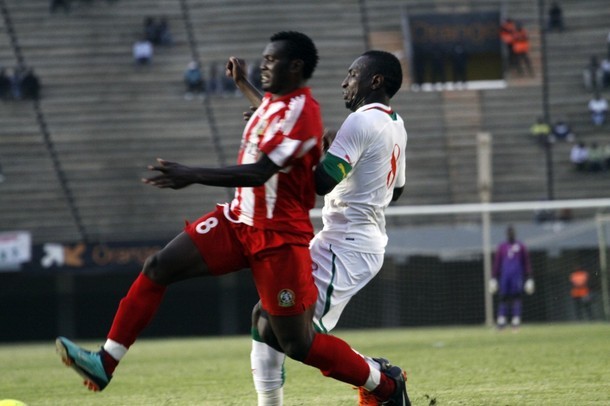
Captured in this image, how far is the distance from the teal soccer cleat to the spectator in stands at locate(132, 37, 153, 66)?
75.8ft

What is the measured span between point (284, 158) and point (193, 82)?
22371mm

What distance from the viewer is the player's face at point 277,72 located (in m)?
5.53

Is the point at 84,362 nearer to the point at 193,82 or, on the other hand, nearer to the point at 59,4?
the point at 193,82

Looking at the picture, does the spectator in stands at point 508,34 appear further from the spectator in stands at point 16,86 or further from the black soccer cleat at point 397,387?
the black soccer cleat at point 397,387

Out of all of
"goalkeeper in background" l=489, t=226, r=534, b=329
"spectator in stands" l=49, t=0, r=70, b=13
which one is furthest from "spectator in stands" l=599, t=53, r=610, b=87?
"spectator in stands" l=49, t=0, r=70, b=13

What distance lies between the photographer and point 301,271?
214 inches

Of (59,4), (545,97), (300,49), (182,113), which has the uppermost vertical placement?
(59,4)

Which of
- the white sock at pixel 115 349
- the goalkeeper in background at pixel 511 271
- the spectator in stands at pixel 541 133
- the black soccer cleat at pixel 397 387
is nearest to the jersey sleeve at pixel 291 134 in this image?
the white sock at pixel 115 349

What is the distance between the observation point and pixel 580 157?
83.8 feet

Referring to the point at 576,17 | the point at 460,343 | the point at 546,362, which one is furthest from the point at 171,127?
the point at 546,362

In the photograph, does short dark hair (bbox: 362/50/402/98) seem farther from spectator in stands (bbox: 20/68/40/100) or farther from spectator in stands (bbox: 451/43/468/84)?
spectator in stands (bbox: 451/43/468/84)

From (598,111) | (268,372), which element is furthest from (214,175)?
(598,111)

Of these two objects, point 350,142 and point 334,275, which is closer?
point 350,142

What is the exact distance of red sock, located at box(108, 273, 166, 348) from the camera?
558 centimetres
